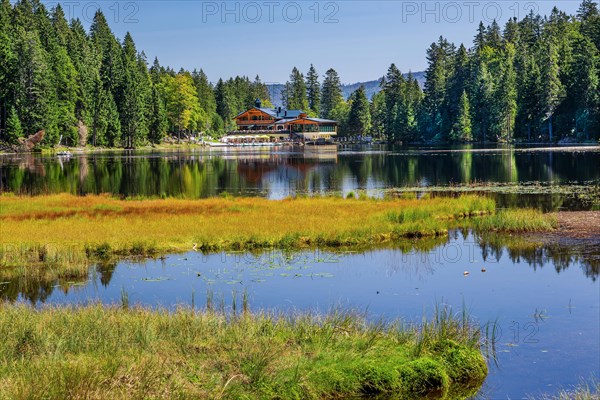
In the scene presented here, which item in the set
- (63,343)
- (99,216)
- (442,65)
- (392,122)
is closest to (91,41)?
(392,122)

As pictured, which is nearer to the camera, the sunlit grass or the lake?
the sunlit grass

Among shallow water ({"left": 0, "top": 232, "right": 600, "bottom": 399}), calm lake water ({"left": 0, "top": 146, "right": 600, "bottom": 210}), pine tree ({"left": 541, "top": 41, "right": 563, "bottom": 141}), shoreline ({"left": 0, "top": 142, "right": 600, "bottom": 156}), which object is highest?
pine tree ({"left": 541, "top": 41, "right": 563, "bottom": 141})

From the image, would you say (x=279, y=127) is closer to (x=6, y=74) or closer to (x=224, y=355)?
(x=6, y=74)

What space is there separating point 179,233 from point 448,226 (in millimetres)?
11763

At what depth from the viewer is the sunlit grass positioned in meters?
9.74

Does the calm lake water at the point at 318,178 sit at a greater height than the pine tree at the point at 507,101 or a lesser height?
lesser

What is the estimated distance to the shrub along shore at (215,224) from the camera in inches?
930

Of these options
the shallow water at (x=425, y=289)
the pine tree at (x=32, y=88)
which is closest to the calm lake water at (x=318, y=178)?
the shallow water at (x=425, y=289)

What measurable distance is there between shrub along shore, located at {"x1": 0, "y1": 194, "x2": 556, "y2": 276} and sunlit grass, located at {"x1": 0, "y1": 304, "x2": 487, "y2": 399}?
9.21 meters

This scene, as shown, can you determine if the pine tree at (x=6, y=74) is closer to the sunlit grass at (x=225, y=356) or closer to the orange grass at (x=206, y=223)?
the orange grass at (x=206, y=223)

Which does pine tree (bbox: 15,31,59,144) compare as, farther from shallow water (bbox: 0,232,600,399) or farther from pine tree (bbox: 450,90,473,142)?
shallow water (bbox: 0,232,600,399)

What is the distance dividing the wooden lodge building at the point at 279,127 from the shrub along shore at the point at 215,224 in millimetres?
137086

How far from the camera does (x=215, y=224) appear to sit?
27844 mm

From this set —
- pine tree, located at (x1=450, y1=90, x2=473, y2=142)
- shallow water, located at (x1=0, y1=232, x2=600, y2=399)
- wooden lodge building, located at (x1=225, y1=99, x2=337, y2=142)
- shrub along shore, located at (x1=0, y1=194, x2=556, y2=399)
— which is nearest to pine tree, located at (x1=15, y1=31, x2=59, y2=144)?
wooden lodge building, located at (x1=225, y1=99, x2=337, y2=142)
